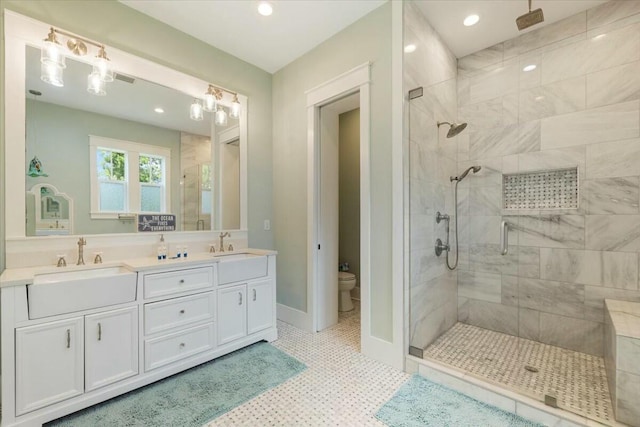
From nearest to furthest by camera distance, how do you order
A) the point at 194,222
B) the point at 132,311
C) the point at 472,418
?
1. the point at 472,418
2. the point at 132,311
3. the point at 194,222

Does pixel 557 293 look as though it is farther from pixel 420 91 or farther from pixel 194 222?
pixel 194 222

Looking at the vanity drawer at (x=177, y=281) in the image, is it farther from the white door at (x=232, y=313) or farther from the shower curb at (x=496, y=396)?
the shower curb at (x=496, y=396)

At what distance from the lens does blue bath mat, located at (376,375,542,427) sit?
62.0 inches

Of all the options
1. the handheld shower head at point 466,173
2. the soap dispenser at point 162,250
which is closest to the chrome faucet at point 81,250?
the soap dispenser at point 162,250

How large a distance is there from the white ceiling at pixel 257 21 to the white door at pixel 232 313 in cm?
229

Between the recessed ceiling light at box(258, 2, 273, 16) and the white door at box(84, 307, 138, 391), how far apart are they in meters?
Answer: 2.42

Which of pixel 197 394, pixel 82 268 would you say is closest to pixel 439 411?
pixel 197 394

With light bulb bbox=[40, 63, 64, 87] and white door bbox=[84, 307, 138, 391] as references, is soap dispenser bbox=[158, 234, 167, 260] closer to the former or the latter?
white door bbox=[84, 307, 138, 391]

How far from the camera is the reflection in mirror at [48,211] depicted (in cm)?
185

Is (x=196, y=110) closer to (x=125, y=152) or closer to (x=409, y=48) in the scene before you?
(x=125, y=152)

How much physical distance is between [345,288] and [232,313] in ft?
4.71

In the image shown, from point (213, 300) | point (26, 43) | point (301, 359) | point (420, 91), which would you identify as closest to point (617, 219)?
point (420, 91)

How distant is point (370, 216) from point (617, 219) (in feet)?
6.33

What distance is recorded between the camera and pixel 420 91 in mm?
2227
